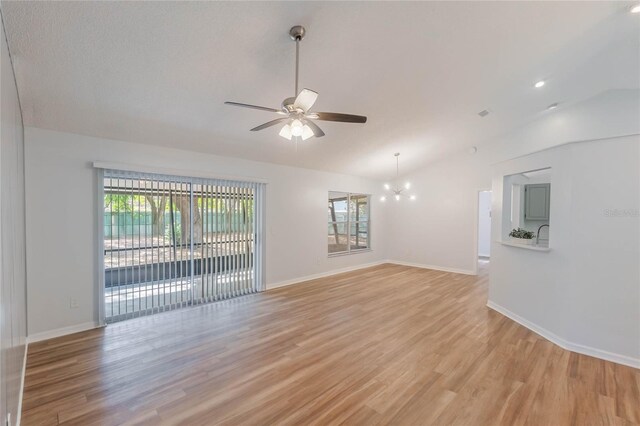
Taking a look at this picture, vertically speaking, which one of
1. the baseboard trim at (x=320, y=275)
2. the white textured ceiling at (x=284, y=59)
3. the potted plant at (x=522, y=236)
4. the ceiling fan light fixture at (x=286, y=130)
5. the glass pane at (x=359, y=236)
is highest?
the white textured ceiling at (x=284, y=59)

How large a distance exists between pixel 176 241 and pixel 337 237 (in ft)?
12.8

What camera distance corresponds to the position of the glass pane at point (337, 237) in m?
6.89

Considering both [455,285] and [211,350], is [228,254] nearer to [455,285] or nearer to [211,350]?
[211,350]

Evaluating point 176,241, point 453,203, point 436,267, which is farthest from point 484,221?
point 176,241

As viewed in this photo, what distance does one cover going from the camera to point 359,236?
769cm

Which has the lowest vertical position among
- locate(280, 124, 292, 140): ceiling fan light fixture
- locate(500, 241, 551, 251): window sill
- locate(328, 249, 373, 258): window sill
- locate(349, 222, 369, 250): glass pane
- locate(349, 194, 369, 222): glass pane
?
locate(328, 249, 373, 258): window sill

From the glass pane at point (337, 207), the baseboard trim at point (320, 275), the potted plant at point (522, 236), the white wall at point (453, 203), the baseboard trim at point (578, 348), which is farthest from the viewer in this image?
the glass pane at point (337, 207)

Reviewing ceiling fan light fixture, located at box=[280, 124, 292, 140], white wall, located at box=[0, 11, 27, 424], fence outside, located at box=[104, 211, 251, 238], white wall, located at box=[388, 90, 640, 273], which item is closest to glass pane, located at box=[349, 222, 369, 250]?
white wall, located at box=[388, 90, 640, 273]

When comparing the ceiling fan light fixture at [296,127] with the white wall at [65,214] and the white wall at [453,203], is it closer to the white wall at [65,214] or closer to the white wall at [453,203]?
the white wall at [65,214]

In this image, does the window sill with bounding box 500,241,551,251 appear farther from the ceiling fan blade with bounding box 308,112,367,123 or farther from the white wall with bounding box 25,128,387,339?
the white wall with bounding box 25,128,387,339

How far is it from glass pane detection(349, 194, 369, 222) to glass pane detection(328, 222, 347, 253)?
439 mm

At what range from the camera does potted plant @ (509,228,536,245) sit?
3.80 meters

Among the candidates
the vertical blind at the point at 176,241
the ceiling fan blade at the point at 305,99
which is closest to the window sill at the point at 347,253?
the vertical blind at the point at 176,241

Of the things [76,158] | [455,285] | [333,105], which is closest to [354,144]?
[333,105]
